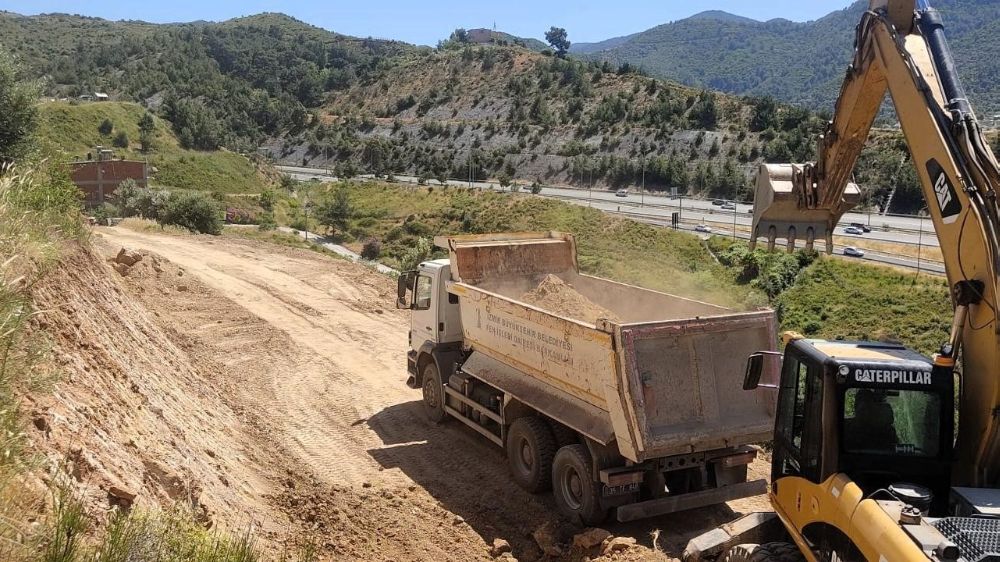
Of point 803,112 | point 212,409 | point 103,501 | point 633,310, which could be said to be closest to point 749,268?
point 633,310

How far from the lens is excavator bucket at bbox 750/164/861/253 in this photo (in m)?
9.38

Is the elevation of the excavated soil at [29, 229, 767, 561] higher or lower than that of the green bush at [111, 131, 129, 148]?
lower

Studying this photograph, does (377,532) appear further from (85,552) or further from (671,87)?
(671,87)

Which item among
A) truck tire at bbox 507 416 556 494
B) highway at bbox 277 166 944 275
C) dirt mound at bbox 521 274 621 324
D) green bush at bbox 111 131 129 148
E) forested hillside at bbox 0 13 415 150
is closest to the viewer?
truck tire at bbox 507 416 556 494

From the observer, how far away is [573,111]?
112m

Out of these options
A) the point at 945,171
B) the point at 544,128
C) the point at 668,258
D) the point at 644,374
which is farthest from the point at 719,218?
the point at 945,171

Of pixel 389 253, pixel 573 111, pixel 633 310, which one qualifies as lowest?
pixel 389 253

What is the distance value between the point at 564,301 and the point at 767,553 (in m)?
5.99

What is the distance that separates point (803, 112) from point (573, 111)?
3077cm

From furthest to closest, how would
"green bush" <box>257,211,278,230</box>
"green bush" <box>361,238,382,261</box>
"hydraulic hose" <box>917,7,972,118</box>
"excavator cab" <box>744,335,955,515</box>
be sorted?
"green bush" <box>257,211,278,230</box>
"green bush" <box>361,238,382,261</box>
"hydraulic hose" <box>917,7,972,118</box>
"excavator cab" <box>744,335,955,515</box>

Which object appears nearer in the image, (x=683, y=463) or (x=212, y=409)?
(x=683, y=463)

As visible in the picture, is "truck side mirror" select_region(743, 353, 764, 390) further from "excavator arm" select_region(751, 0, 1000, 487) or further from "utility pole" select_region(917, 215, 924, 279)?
"utility pole" select_region(917, 215, 924, 279)

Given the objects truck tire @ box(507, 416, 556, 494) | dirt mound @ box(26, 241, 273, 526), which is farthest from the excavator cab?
dirt mound @ box(26, 241, 273, 526)

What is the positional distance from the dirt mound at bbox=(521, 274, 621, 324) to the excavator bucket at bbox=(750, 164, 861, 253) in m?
2.67
